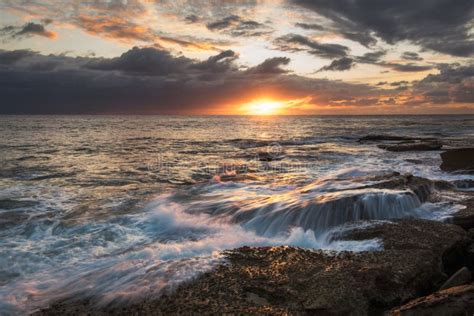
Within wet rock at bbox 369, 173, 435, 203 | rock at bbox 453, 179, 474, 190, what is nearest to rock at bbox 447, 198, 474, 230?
wet rock at bbox 369, 173, 435, 203

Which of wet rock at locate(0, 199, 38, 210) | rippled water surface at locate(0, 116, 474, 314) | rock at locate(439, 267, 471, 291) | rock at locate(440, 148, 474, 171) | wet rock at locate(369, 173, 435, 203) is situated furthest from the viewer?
rock at locate(440, 148, 474, 171)

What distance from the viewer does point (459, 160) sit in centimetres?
1672

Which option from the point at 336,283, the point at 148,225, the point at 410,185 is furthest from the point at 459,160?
the point at 336,283

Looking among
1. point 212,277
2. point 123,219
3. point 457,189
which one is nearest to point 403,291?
point 212,277

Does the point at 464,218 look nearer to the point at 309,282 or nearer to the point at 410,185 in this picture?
the point at 410,185

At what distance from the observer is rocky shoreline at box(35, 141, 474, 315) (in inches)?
181

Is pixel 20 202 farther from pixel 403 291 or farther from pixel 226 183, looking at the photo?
pixel 403 291

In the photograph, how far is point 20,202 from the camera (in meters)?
12.3

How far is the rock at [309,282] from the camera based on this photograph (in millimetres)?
4727

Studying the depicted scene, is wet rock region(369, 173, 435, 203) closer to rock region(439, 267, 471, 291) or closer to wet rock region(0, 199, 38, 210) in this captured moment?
rock region(439, 267, 471, 291)

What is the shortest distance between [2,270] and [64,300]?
7.23 feet

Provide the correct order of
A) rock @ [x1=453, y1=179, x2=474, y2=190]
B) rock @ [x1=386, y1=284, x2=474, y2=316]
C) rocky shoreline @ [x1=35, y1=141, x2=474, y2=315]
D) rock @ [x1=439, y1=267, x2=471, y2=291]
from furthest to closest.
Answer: rock @ [x1=453, y1=179, x2=474, y2=190], rock @ [x1=439, y1=267, x2=471, y2=291], rocky shoreline @ [x1=35, y1=141, x2=474, y2=315], rock @ [x1=386, y1=284, x2=474, y2=316]

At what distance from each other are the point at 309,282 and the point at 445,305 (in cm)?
175

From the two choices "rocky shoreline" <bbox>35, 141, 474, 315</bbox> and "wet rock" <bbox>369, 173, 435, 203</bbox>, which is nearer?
"rocky shoreline" <bbox>35, 141, 474, 315</bbox>
